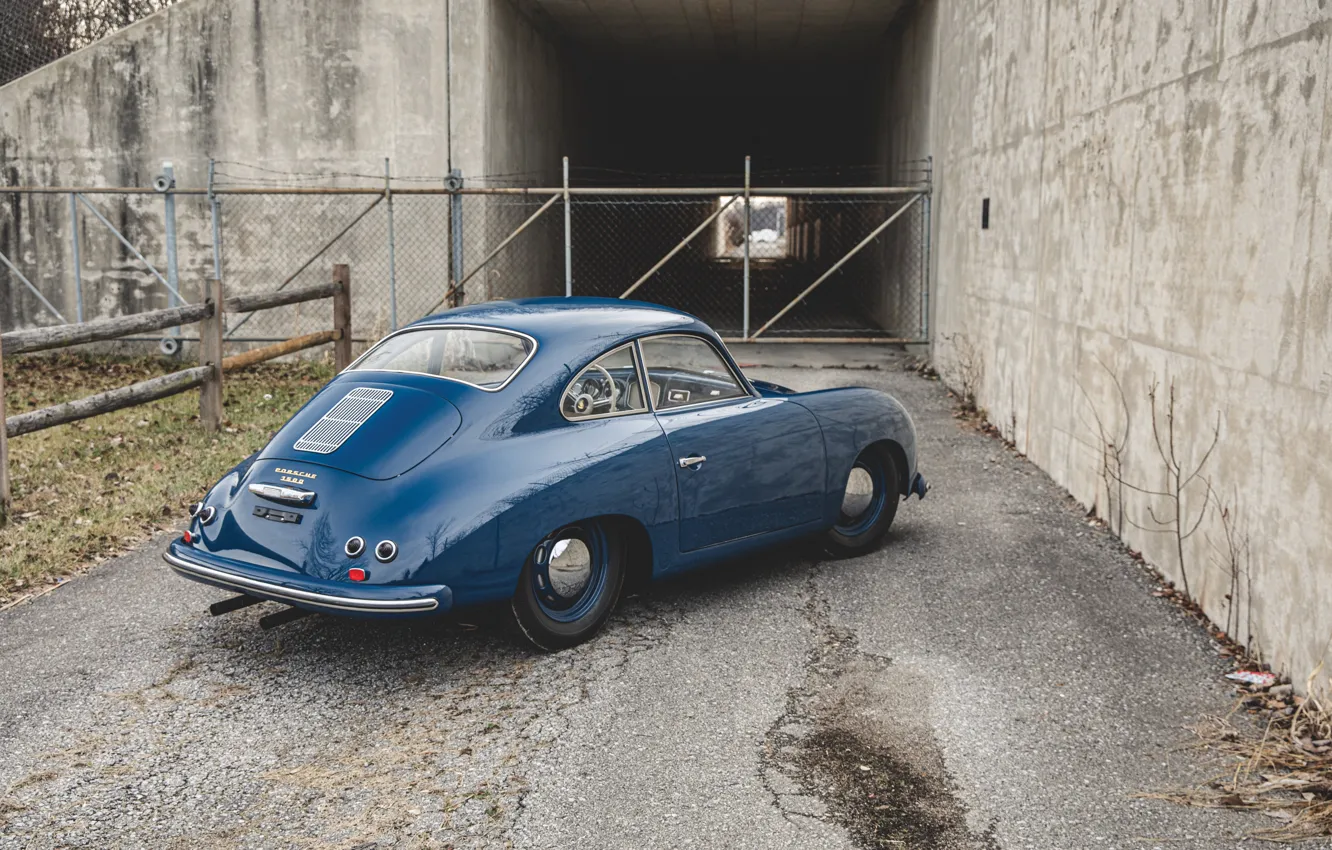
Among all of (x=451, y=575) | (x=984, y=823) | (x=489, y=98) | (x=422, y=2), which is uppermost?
(x=422, y=2)

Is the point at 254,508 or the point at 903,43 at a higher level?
the point at 903,43

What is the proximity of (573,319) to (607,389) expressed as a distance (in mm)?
376

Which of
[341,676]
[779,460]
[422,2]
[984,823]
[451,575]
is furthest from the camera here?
[422,2]

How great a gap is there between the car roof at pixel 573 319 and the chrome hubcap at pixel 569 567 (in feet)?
2.94

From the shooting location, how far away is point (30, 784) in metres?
3.87

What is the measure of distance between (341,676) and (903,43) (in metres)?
14.7

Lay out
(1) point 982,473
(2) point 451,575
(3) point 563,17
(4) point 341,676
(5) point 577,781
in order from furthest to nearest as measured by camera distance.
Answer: (3) point 563,17, (1) point 982,473, (4) point 341,676, (2) point 451,575, (5) point 577,781

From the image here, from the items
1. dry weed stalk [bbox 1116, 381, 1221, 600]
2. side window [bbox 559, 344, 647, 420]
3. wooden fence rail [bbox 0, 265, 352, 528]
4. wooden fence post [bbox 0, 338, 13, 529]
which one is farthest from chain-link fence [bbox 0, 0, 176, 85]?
dry weed stalk [bbox 1116, 381, 1221, 600]

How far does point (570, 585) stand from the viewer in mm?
5148

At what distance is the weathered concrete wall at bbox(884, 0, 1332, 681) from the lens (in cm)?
464

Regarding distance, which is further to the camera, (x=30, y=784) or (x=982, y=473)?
(x=982, y=473)

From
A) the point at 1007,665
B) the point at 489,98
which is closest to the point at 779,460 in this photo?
the point at 1007,665

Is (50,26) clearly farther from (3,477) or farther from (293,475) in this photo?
(293,475)

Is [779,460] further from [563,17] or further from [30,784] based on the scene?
[563,17]
